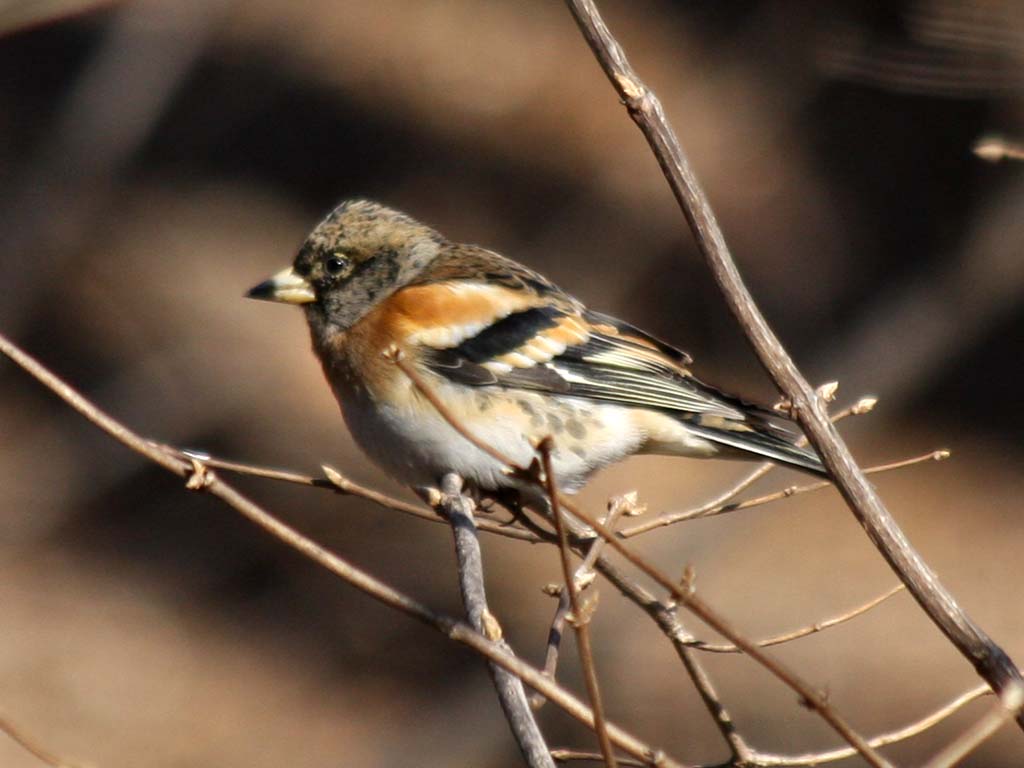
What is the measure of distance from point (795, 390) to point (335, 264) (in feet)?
6.01

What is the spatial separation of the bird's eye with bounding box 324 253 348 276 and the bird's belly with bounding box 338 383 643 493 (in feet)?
1.18

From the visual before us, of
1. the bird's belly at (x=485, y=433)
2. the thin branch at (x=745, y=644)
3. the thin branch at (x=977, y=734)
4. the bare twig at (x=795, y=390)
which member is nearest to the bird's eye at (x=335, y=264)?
the bird's belly at (x=485, y=433)

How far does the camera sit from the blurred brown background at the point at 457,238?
6.00 meters

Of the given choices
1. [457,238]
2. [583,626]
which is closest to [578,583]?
[583,626]

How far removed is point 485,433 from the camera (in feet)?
9.98

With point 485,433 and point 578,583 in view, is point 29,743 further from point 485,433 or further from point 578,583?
point 485,433

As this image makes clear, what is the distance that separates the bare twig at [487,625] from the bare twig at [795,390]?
45cm

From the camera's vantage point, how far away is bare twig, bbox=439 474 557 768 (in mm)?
1478

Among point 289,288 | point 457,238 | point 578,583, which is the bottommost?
point 578,583

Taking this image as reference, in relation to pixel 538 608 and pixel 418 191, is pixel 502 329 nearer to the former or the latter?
pixel 538 608

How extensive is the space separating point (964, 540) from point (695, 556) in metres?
1.81

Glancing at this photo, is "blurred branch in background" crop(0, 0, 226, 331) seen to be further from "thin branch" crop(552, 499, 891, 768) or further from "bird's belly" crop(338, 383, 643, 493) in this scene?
"thin branch" crop(552, 499, 891, 768)

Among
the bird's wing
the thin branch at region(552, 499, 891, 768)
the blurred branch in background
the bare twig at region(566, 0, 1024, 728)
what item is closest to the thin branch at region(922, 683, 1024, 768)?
the thin branch at region(552, 499, 891, 768)

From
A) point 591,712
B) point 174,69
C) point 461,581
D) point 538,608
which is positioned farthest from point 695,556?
point 591,712
